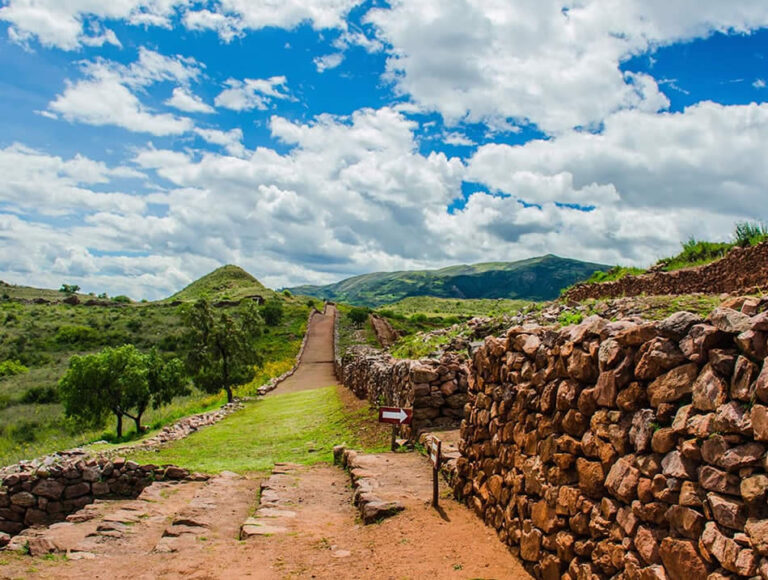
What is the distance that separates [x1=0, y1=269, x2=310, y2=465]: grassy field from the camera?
27.6 meters

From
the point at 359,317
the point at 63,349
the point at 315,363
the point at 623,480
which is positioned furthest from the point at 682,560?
the point at 359,317

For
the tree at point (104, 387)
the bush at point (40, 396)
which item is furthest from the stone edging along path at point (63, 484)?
the bush at point (40, 396)

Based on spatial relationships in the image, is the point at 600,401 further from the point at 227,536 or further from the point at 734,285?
the point at 734,285

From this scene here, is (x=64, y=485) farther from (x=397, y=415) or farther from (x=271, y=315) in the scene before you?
(x=271, y=315)

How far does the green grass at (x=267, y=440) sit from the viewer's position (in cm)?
1520

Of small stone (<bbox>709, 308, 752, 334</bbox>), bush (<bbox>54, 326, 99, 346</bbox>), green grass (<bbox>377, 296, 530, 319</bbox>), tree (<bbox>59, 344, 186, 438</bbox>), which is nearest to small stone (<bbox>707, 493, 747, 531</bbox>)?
small stone (<bbox>709, 308, 752, 334</bbox>)

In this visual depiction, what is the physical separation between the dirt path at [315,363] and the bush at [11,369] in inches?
883

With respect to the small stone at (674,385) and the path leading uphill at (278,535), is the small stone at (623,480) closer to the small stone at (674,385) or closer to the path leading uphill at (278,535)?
the small stone at (674,385)

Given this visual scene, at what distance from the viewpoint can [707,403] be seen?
388 centimetres

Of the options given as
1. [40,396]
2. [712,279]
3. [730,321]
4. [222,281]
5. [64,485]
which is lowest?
[40,396]

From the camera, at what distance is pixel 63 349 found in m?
55.1

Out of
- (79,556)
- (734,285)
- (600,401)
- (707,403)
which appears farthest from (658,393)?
(734,285)

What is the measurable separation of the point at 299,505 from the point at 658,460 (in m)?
7.14

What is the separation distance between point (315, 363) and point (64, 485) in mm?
33522
